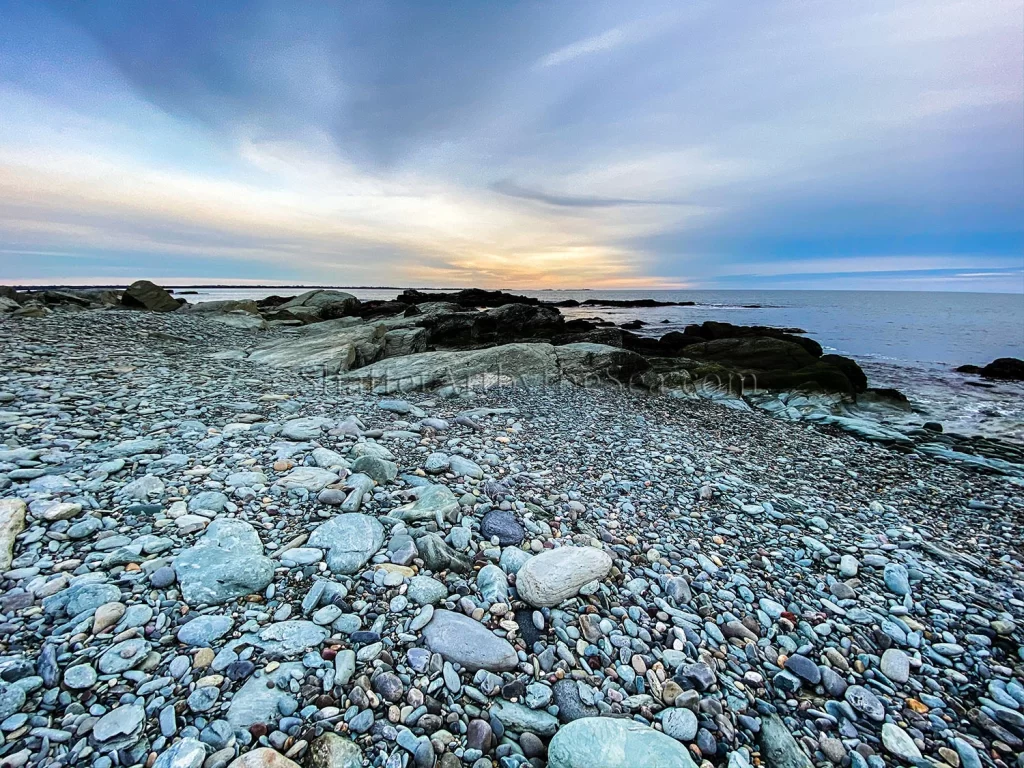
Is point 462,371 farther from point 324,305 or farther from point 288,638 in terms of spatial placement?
point 324,305

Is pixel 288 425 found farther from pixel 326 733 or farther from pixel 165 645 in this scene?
→ pixel 326 733

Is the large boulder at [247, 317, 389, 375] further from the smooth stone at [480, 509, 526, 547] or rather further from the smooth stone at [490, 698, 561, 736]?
the smooth stone at [490, 698, 561, 736]

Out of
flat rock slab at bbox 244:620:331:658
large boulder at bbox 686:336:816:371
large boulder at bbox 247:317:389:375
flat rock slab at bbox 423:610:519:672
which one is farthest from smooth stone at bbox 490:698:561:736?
large boulder at bbox 686:336:816:371

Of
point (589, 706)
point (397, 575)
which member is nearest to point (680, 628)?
point (589, 706)

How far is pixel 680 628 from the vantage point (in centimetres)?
301

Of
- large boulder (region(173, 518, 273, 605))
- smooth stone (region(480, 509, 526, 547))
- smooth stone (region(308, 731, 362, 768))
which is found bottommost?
smooth stone (region(480, 509, 526, 547))

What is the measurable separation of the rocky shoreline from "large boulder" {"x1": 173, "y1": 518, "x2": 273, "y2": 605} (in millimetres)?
18

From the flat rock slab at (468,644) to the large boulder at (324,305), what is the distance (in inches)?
1255

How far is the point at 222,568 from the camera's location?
9.57 feet

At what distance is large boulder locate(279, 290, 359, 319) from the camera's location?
107 feet

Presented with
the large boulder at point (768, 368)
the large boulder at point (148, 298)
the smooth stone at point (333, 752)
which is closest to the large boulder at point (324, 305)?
the large boulder at point (148, 298)

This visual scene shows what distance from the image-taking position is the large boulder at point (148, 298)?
26.4m

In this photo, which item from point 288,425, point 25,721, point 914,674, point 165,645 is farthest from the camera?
point 288,425

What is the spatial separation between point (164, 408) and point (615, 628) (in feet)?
21.5
